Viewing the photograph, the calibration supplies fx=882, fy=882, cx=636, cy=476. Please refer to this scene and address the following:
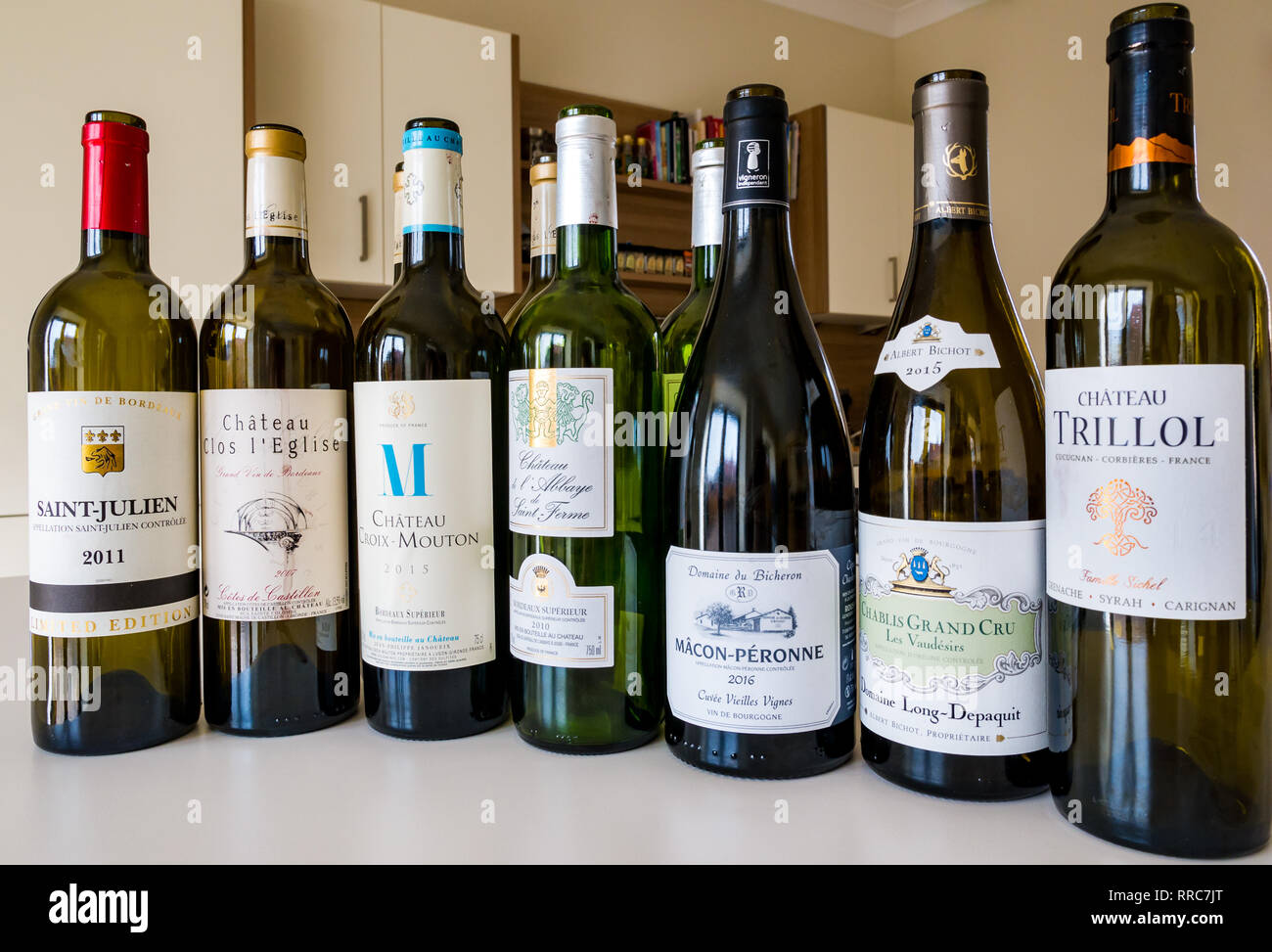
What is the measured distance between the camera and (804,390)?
592mm

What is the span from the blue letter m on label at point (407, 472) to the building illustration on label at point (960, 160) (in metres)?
0.37

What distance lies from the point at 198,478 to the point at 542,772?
0.33 m

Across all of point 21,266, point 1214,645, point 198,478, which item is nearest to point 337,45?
point 21,266

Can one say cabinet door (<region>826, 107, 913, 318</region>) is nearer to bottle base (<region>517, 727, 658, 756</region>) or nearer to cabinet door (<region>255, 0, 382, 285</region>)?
cabinet door (<region>255, 0, 382, 285</region>)

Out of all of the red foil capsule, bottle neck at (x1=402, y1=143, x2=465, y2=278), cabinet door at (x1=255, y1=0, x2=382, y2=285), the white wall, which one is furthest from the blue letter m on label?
the white wall

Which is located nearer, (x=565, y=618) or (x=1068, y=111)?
(x=565, y=618)

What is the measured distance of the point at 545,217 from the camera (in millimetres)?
711

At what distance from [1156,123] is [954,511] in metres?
0.23

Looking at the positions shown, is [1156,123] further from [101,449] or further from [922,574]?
[101,449]

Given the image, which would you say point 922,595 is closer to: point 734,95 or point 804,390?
point 804,390

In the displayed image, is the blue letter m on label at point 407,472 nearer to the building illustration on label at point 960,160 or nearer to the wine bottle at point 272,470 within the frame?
the wine bottle at point 272,470

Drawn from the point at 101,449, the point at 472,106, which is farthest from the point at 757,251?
the point at 472,106

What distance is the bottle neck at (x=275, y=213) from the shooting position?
0.62 meters

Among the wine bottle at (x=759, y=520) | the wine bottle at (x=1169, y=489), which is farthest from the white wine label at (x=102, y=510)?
the wine bottle at (x=1169, y=489)
